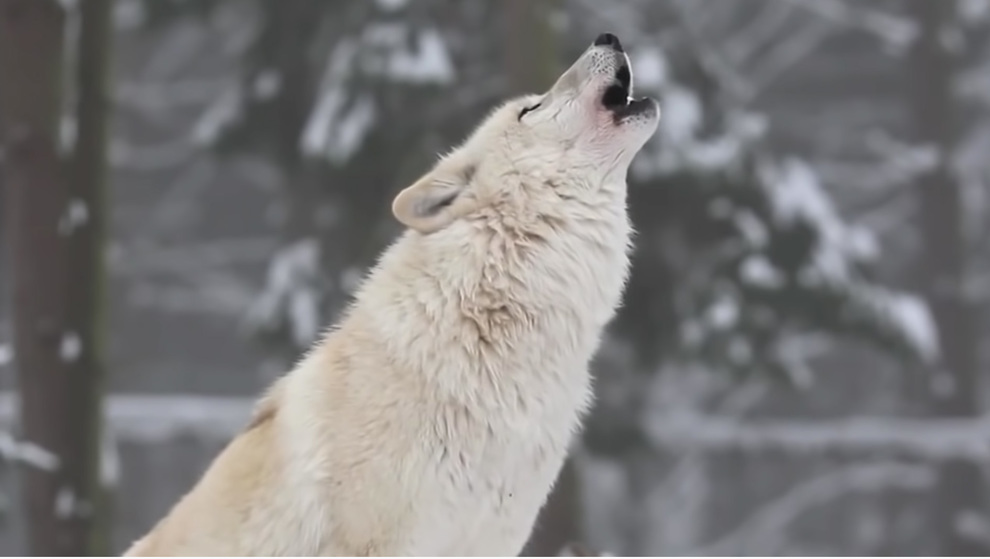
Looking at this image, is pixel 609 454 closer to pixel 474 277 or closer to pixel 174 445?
pixel 174 445

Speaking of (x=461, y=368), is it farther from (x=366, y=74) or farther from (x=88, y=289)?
(x=366, y=74)

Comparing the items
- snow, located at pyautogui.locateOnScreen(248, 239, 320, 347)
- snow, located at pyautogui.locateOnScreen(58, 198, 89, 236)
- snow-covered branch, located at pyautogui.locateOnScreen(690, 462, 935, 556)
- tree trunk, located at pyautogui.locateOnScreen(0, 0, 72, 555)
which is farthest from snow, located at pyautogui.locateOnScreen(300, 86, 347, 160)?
snow-covered branch, located at pyautogui.locateOnScreen(690, 462, 935, 556)

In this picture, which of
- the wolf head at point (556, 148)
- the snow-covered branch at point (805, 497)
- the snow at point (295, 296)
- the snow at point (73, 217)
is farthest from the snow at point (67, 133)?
the snow-covered branch at point (805, 497)

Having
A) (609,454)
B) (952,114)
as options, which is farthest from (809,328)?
(952,114)

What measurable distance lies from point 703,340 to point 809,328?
0.85 m

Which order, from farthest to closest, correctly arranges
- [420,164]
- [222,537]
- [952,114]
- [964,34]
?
[964,34] → [952,114] → [420,164] → [222,537]

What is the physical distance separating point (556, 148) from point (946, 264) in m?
12.2

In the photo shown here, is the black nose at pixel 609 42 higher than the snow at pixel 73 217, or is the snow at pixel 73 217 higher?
the black nose at pixel 609 42

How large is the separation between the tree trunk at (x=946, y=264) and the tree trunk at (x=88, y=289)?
9.87 m

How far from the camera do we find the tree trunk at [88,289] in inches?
300

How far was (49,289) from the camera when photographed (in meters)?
7.57

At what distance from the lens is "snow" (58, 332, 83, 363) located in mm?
7516

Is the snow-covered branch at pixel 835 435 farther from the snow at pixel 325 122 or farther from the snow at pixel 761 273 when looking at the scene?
the snow at pixel 325 122

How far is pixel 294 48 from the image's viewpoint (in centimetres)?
1170
